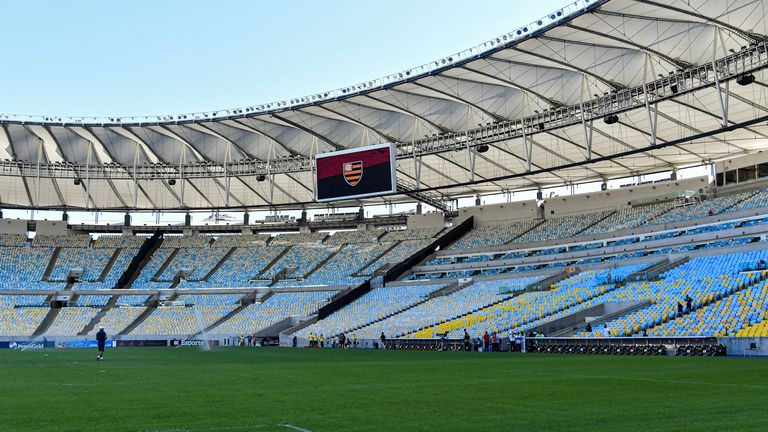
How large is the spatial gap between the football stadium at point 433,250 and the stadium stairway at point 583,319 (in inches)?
6.8

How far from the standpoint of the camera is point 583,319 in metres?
38.8

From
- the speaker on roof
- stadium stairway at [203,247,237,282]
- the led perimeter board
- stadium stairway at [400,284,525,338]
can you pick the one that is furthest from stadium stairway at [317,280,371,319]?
the speaker on roof

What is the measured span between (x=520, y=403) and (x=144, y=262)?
68451 millimetres

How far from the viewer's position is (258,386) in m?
15.0

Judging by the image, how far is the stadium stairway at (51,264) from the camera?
6956cm

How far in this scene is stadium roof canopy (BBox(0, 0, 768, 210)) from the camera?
3938 centimetres

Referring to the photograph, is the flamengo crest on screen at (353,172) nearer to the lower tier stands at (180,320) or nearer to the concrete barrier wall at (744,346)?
the lower tier stands at (180,320)

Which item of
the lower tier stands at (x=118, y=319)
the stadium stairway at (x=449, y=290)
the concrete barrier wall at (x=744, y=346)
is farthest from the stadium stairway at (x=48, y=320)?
the concrete barrier wall at (x=744, y=346)

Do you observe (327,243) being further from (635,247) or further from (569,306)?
(569,306)

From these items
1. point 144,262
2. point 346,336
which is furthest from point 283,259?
point 346,336

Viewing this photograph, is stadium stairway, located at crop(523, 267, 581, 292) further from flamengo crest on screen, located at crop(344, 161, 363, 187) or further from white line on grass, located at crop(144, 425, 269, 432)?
white line on grass, located at crop(144, 425, 269, 432)

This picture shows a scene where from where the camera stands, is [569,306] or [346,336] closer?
[569,306]

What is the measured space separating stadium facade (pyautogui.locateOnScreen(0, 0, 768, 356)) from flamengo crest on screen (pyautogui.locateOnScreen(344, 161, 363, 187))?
4607 millimetres

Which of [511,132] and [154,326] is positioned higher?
[511,132]
